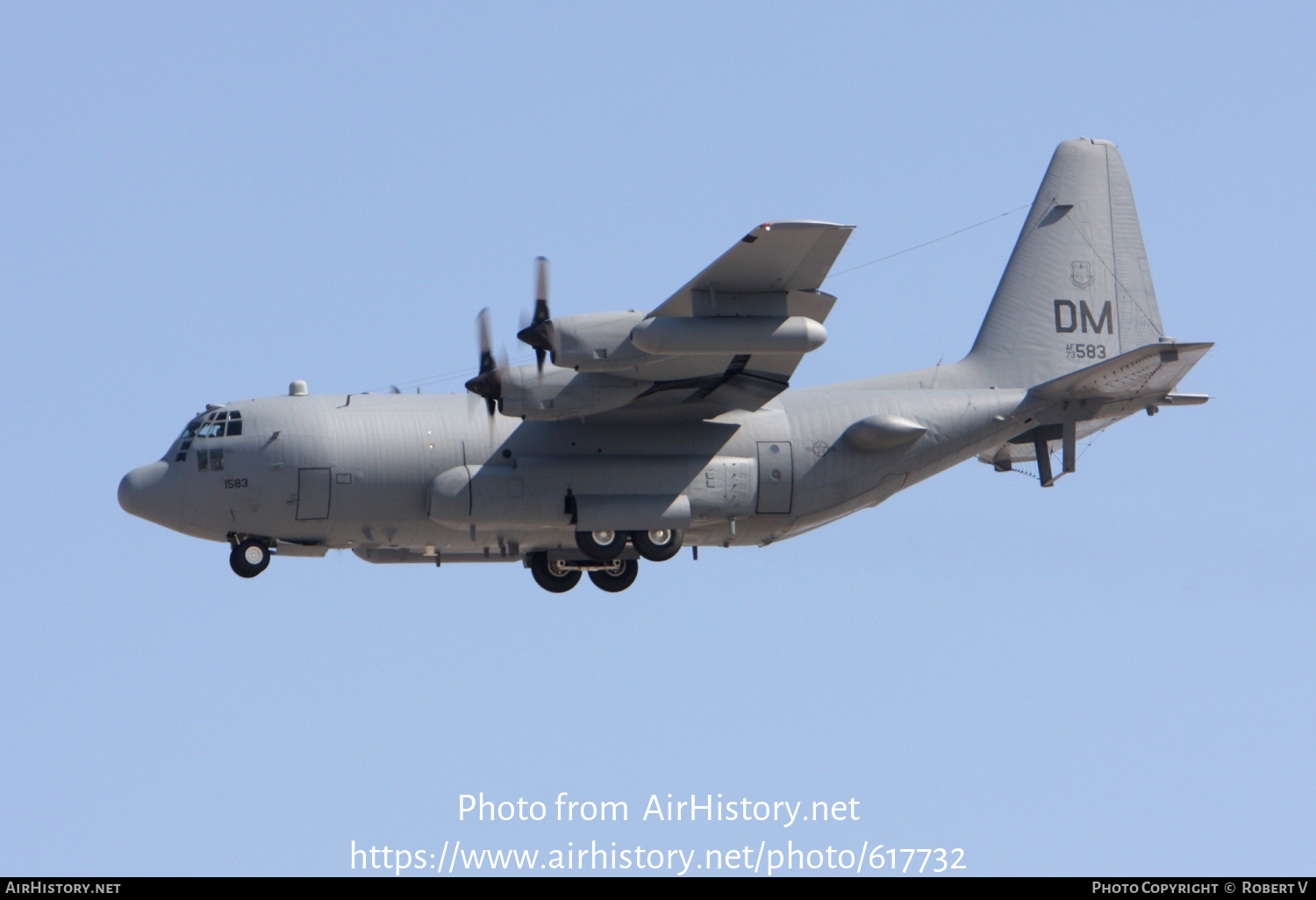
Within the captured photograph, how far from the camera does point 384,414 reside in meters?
24.5

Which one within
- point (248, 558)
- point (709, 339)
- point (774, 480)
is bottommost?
point (248, 558)

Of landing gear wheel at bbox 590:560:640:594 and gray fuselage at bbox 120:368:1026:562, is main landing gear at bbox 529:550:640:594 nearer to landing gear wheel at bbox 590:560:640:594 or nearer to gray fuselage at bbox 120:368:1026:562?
landing gear wheel at bbox 590:560:640:594

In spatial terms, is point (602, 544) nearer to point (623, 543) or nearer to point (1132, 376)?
point (623, 543)

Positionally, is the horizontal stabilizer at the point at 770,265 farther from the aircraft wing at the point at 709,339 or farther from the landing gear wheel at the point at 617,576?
the landing gear wheel at the point at 617,576

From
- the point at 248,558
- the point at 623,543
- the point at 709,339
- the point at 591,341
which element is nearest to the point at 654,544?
the point at 623,543

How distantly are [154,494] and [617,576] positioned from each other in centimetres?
676

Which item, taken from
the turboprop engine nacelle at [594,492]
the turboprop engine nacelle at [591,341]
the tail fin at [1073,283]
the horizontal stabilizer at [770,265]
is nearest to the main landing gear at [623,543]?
the turboprop engine nacelle at [594,492]

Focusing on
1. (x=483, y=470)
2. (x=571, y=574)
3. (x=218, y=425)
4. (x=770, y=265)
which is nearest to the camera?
(x=770, y=265)

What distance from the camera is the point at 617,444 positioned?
24812mm

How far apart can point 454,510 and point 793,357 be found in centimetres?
506

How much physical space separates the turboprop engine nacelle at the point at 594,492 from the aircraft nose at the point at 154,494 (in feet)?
11.6

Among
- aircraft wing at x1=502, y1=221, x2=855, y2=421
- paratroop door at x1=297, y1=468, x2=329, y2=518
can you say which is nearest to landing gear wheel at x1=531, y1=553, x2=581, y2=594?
aircraft wing at x1=502, y1=221, x2=855, y2=421
